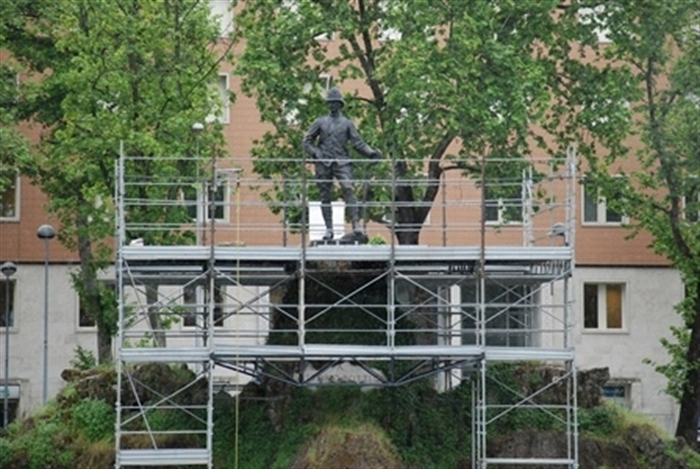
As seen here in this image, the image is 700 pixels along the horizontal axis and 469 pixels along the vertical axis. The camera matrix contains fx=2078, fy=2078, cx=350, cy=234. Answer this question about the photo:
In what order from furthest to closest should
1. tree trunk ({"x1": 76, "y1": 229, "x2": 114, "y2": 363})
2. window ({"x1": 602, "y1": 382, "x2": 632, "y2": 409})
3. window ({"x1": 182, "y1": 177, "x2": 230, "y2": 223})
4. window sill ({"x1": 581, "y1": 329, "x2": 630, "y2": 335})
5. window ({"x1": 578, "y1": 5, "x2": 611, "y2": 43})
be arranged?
1. window sill ({"x1": 581, "y1": 329, "x2": 630, "y2": 335})
2. window ({"x1": 602, "y1": 382, "x2": 632, "y2": 409})
3. tree trunk ({"x1": 76, "y1": 229, "x2": 114, "y2": 363})
4. window ({"x1": 578, "y1": 5, "x2": 611, "y2": 43})
5. window ({"x1": 182, "y1": 177, "x2": 230, "y2": 223})

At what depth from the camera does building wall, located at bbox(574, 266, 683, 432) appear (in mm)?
58531

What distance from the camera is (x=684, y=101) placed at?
4928 cm

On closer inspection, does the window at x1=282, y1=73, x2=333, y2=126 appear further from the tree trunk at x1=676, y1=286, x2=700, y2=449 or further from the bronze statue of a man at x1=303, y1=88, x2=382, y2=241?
the tree trunk at x1=676, y1=286, x2=700, y2=449

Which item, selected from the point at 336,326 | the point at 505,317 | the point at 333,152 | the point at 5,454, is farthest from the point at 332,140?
the point at 505,317


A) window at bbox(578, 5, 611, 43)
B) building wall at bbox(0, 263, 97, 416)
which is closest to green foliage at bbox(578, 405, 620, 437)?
window at bbox(578, 5, 611, 43)

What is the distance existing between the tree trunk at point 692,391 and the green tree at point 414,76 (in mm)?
6860

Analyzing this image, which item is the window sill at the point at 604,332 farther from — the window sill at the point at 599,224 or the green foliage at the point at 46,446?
the green foliage at the point at 46,446

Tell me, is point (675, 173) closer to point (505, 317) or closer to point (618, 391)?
point (505, 317)

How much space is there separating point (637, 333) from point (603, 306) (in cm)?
125

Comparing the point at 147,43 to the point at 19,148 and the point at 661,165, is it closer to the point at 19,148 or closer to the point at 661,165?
the point at 19,148

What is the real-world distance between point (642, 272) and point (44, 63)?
1836 centimetres

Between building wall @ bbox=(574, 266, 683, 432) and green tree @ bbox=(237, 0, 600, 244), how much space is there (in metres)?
14.0

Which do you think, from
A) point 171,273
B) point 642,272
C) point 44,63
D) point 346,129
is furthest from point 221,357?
point 642,272

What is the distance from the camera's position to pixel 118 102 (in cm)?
4684
